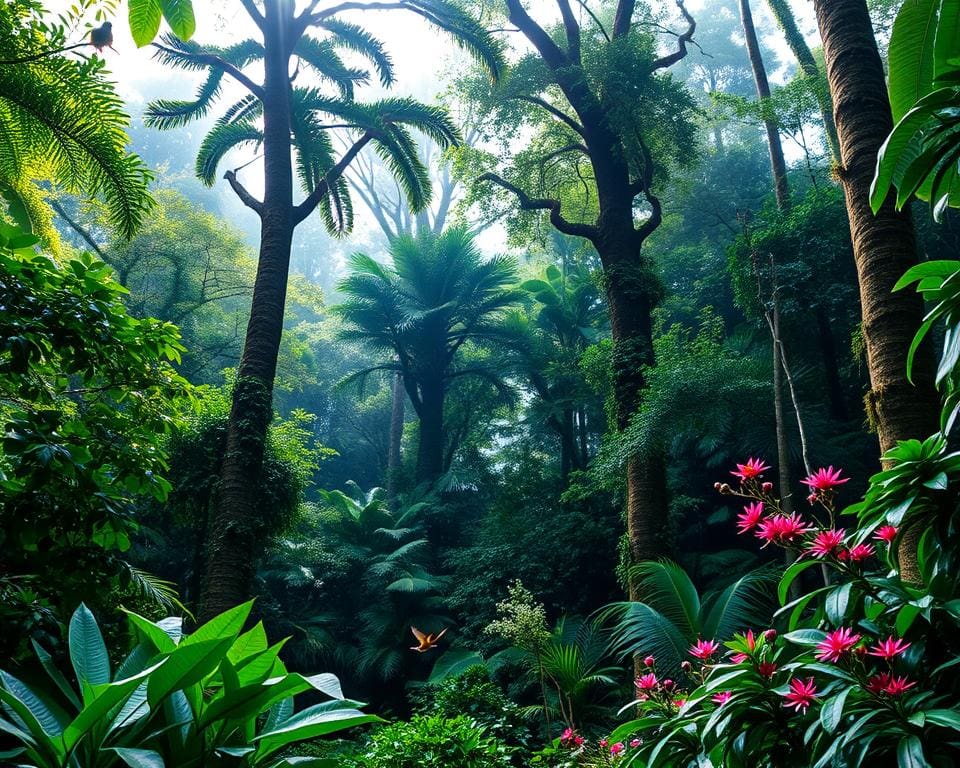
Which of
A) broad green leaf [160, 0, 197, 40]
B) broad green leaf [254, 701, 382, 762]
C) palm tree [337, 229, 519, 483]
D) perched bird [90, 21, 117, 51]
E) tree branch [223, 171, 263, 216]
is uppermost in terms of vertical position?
palm tree [337, 229, 519, 483]

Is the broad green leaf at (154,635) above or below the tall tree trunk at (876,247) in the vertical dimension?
below

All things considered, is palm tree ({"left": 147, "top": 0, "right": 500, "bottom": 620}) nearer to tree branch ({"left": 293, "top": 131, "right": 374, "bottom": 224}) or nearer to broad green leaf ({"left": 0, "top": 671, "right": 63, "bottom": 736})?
tree branch ({"left": 293, "top": 131, "right": 374, "bottom": 224})

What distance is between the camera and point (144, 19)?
2289mm

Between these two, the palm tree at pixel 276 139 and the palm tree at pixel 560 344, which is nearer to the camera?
the palm tree at pixel 276 139

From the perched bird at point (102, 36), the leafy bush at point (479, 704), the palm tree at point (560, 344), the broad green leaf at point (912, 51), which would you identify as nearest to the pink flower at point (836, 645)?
the broad green leaf at point (912, 51)

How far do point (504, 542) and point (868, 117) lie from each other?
9.98 metres

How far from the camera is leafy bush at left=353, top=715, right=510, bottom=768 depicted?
4379 millimetres

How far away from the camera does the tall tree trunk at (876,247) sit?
2578mm

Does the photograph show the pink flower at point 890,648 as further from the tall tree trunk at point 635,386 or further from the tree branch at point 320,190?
the tree branch at point 320,190

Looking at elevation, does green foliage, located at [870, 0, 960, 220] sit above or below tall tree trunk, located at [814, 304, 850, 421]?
below

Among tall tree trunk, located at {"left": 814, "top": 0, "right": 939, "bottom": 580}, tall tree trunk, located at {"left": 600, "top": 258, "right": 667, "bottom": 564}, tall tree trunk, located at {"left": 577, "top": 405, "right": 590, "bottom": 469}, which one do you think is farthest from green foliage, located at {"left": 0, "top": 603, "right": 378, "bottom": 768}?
tall tree trunk, located at {"left": 577, "top": 405, "right": 590, "bottom": 469}

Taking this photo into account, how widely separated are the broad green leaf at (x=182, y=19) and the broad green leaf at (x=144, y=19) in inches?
1.6

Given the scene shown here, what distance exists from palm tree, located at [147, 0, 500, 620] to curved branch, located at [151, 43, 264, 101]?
0.01 meters

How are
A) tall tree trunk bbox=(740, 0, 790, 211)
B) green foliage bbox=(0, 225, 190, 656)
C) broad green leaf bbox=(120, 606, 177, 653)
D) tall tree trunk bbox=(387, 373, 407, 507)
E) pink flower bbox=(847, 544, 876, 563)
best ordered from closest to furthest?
pink flower bbox=(847, 544, 876, 563) → broad green leaf bbox=(120, 606, 177, 653) → green foliage bbox=(0, 225, 190, 656) → tall tree trunk bbox=(740, 0, 790, 211) → tall tree trunk bbox=(387, 373, 407, 507)
